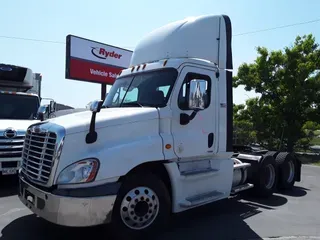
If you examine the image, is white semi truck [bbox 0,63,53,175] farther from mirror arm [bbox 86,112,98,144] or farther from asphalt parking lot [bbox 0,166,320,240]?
mirror arm [bbox 86,112,98,144]

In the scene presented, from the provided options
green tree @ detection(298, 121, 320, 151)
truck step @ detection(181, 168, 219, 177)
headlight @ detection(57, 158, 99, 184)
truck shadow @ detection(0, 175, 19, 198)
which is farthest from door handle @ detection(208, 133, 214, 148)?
green tree @ detection(298, 121, 320, 151)

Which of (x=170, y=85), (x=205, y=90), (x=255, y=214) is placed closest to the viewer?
(x=170, y=85)

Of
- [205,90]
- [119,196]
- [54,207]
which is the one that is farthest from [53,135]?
[205,90]

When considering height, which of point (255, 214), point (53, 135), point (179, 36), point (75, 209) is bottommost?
point (255, 214)

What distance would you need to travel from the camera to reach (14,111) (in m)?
8.95

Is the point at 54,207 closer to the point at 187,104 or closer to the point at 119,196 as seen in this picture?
the point at 119,196

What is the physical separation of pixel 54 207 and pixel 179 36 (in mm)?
3746

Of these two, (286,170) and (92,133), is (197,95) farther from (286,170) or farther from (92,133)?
(286,170)

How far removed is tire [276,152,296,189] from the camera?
865 centimetres

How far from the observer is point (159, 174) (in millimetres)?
5039

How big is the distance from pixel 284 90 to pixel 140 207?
17.5 metres

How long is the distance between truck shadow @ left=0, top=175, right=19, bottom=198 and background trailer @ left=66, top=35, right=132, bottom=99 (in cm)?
958

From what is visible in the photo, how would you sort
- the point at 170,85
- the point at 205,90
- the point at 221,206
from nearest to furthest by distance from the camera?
the point at 170,85, the point at 205,90, the point at 221,206

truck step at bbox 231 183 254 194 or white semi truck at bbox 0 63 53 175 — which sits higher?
white semi truck at bbox 0 63 53 175
